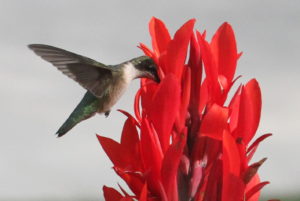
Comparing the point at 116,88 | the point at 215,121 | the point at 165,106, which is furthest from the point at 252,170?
the point at 116,88

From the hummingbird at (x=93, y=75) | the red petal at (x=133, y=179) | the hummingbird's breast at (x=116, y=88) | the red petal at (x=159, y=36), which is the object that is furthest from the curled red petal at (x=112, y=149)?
Answer: the hummingbird's breast at (x=116, y=88)

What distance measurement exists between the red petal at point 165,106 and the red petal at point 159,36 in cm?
42

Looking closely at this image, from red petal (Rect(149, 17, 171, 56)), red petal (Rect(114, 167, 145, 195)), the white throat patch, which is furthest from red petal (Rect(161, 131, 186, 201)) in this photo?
the white throat patch

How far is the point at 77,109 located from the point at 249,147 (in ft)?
5.22

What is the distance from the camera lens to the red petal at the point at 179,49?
2066mm

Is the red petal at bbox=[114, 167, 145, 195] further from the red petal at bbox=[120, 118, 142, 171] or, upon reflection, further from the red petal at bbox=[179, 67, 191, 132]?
the red petal at bbox=[179, 67, 191, 132]

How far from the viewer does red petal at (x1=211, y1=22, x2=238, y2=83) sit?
2.23 metres

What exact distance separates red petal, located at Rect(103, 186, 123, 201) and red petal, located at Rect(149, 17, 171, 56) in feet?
2.41

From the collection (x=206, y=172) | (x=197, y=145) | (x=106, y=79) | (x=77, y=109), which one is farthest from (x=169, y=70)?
(x=77, y=109)

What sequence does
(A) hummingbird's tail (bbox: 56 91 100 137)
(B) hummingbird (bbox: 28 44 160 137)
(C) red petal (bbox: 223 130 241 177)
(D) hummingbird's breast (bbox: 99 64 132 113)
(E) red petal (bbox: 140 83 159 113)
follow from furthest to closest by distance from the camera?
(A) hummingbird's tail (bbox: 56 91 100 137) → (D) hummingbird's breast (bbox: 99 64 132 113) → (B) hummingbird (bbox: 28 44 160 137) → (E) red petal (bbox: 140 83 159 113) → (C) red petal (bbox: 223 130 241 177)

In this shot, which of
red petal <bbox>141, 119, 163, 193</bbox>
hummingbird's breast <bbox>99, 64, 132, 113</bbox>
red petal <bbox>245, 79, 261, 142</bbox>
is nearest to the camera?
red petal <bbox>141, 119, 163, 193</bbox>

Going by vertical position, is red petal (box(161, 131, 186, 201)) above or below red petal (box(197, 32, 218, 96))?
below

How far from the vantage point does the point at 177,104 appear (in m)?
2.04

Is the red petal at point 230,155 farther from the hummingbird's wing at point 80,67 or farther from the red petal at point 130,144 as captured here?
the hummingbird's wing at point 80,67
